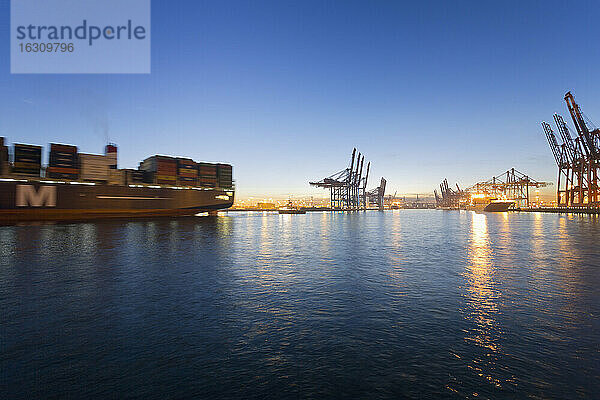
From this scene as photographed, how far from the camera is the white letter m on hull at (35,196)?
50844 mm

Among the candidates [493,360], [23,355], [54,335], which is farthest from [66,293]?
[493,360]

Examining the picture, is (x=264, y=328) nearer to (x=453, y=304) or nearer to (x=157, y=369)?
(x=157, y=369)

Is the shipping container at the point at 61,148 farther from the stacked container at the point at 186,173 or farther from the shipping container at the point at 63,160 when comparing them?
the stacked container at the point at 186,173

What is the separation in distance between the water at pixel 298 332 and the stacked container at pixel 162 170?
57.5 meters

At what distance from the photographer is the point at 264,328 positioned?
25.4ft

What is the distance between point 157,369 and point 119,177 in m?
70.2

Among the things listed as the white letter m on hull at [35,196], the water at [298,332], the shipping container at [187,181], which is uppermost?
the shipping container at [187,181]

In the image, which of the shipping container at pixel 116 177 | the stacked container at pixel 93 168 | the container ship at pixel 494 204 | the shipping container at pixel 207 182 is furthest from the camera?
the container ship at pixel 494 204

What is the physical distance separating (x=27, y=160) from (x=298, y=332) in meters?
69.0

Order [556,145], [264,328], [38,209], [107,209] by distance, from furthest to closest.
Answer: [556,145] < [107,209] < [38,209] < [264,328]

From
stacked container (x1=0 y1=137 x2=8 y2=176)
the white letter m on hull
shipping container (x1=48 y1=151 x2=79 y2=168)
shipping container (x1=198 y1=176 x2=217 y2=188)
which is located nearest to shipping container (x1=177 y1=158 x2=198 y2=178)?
shipping container (x1=198 y1=176 x2=217 y2=188)

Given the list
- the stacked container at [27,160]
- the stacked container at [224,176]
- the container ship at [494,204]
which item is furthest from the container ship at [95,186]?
the container ship at [494,204]

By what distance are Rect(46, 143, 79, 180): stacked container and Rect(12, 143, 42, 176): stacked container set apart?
5.73ft

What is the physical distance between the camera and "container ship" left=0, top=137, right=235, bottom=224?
5119cm
